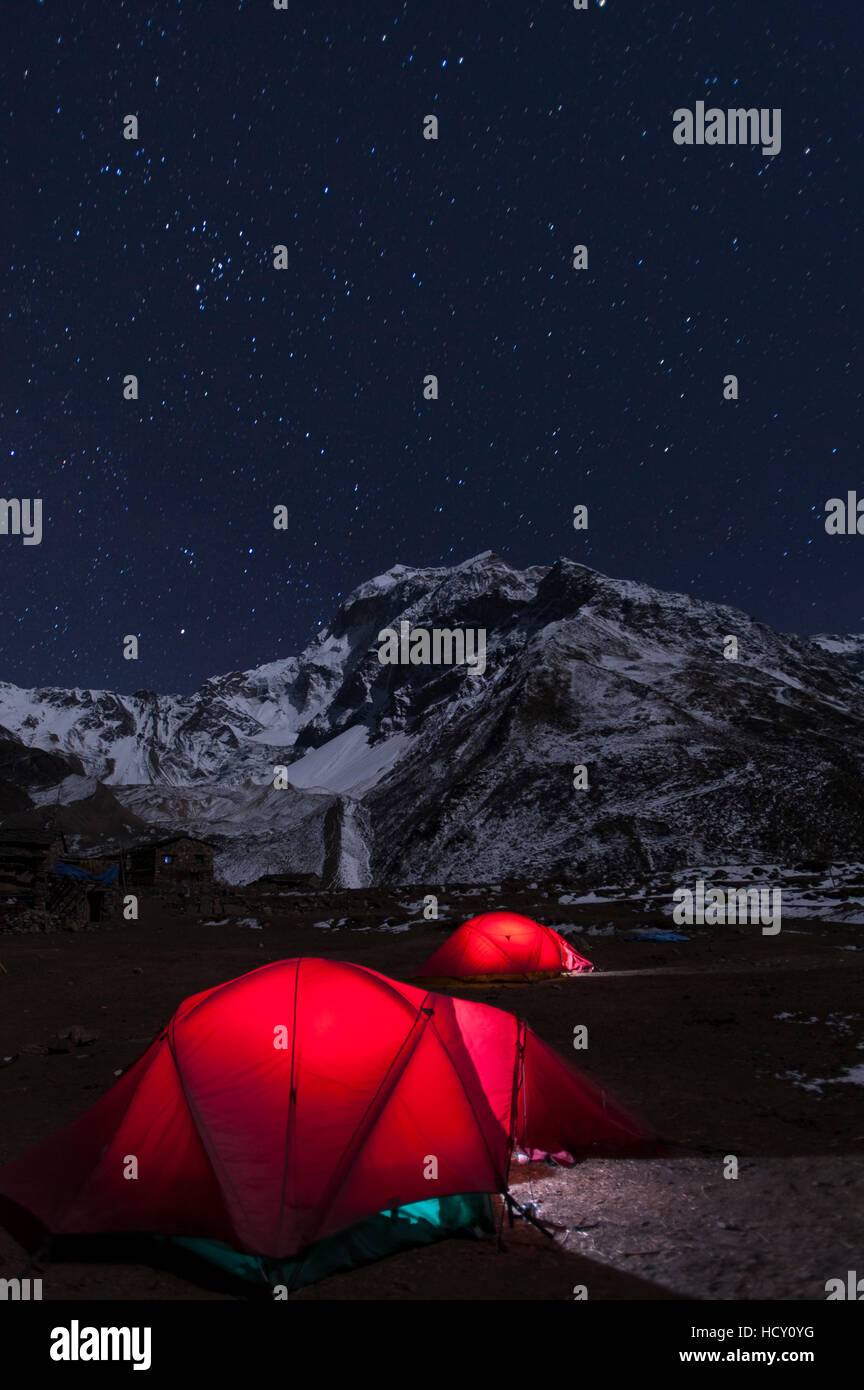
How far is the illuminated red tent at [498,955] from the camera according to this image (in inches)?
715

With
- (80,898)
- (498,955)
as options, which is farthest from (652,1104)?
(80,898)

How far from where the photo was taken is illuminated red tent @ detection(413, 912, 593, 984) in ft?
59.6

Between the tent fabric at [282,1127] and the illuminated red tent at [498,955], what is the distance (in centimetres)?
1153

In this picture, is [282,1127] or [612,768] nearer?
[282,1127]

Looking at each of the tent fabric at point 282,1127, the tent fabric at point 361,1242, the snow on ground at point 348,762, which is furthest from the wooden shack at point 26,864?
the snow on ground at point 348,762

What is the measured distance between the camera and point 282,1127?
223 inches

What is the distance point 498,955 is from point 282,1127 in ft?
43.9

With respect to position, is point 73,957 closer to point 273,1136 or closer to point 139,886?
point 273,1136

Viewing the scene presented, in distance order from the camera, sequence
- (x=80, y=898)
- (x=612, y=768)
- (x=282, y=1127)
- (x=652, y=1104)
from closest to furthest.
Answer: (x=282, y=1127)
(x=652, y=1104)
(x=80, y=898)
(x=612, y=768)

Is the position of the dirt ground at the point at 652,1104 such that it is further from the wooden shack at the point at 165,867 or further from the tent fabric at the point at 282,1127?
the wooden shack at the point at 165,867

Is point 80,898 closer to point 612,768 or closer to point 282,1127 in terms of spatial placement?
point 282,1127

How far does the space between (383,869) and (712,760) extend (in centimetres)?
2881

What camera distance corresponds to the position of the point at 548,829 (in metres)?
57.5
